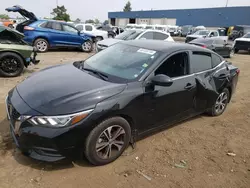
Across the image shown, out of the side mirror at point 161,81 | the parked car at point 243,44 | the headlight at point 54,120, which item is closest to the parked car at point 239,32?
the parked car at point 243,44

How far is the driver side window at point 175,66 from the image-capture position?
3545 mm

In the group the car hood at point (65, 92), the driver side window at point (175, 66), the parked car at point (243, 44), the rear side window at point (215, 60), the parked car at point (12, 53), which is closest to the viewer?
the car hood at point (65, 92)

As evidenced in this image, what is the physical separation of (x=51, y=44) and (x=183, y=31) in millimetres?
34356

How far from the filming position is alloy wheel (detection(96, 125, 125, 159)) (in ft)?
9.65

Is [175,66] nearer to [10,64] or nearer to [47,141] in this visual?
[47,141]

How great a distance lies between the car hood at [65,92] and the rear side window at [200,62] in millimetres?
1550

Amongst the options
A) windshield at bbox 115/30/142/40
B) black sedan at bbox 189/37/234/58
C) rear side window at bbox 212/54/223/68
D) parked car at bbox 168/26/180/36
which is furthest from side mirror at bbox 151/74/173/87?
parked car at bbox 168/26/180/36

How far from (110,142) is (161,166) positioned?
30.3 inches

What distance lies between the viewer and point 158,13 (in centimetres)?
6031

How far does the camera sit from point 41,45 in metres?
11.9

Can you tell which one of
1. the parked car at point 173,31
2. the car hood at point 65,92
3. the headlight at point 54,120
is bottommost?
the parked car at point 173,31

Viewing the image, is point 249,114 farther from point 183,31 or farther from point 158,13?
point 158,13

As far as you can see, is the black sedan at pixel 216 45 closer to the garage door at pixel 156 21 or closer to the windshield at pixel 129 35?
the windshield at pixel 129 35

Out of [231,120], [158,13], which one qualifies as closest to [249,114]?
[231,120]
